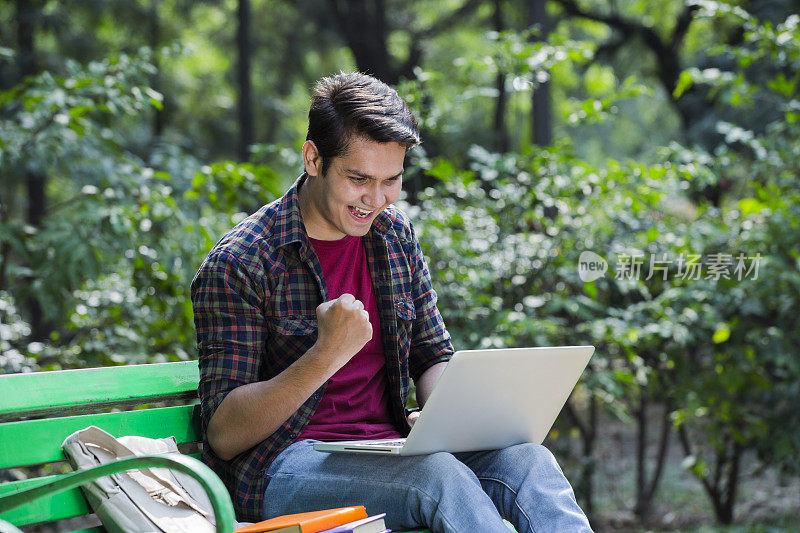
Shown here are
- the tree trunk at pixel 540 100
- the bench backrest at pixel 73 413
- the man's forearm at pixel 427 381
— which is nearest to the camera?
the bench backrest at pixel 73 413

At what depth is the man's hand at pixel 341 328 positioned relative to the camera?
6.02 feet

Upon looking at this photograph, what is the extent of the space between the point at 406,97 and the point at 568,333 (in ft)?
3.75

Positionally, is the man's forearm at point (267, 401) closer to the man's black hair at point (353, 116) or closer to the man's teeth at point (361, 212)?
the man's teeth at point (361, 212)

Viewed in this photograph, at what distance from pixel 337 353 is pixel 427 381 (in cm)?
57

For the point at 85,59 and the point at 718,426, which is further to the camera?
the point at 85,59

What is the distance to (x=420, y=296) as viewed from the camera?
7.89 feet

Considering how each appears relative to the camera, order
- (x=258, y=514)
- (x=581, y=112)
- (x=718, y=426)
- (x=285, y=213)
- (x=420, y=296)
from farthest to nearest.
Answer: (x=718, y=426), (x=581, y=112), (x=420, y=296), (x=285, y=213), (x=258, y=514)

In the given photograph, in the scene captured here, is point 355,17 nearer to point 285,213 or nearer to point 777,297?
point 777,297

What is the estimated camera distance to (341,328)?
1842mm

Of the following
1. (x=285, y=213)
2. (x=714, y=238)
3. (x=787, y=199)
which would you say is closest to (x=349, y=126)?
(x=285, y=213)

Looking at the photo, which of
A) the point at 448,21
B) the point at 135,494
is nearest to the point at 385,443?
the point at 135,494

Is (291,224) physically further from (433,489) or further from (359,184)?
(433,489)

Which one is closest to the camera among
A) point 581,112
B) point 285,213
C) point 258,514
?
point 258,514
